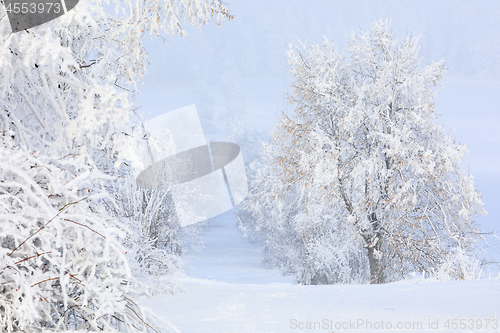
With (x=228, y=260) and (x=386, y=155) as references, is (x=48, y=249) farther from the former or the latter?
(x=228, y=260)

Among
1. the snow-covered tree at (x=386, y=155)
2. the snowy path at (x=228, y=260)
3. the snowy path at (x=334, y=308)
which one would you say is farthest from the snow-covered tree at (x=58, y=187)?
the snowy path at (x=228, y=260)

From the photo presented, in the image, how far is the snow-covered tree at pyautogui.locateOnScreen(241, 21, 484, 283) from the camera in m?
9.78

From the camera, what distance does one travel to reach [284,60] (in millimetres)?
46531

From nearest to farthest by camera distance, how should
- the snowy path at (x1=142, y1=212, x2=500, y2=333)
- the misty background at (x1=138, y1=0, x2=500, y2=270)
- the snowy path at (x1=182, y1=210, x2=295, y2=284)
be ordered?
the snowy path at (x1=142, y1=212, x2=500, y2=333) < the snowy path at (x1=182, y1=210, x2=295, y2=284) < the misty background at (x1=138, y1=0, x2=500, y2=270)

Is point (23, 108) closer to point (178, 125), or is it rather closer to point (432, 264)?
point (432, 264)

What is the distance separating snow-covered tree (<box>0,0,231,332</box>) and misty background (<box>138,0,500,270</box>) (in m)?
38.8

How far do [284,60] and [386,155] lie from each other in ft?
127

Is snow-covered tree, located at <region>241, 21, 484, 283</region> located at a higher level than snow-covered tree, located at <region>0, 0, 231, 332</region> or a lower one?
lower

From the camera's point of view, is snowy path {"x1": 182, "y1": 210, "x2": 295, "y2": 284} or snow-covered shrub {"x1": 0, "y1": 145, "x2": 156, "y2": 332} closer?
snow-covered shrub {"x1": 0, "y1": 145, "x2": 156, "y2": 332}

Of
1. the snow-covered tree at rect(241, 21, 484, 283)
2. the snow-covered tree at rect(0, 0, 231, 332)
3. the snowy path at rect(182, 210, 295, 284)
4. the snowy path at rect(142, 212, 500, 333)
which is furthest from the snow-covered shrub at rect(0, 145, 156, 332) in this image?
the snowy path at rect(182, 210, 295, 284)

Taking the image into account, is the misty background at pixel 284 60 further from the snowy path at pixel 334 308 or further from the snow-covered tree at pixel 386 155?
the snowy path at pixel 334 308

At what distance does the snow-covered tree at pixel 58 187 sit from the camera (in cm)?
238

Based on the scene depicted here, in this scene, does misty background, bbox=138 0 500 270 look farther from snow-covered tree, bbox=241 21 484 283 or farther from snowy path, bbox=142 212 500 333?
snowy path, bbox=142 212 500 333

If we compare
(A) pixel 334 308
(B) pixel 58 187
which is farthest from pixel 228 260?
(B) pixel 58 187
